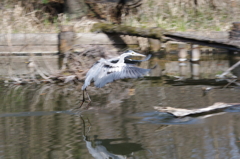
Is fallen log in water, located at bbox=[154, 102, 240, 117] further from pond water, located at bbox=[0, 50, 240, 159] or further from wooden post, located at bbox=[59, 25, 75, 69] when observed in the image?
wooden post, located at bbox=[59, 25, 75, 69]

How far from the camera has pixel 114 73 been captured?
4730mm

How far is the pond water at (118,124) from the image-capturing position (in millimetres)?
3418

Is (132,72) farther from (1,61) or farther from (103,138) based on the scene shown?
(1,61)

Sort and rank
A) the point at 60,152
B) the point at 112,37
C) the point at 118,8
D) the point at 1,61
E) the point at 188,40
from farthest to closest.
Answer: the point at 118,8, the point at 112,37, the point at 1,61, the point at 188,40, the point at 60,152

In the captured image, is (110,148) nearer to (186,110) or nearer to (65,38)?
(186,110)

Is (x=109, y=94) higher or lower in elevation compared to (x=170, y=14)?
lower

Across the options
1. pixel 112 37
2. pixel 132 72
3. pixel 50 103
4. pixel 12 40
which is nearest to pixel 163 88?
pixel 132 72

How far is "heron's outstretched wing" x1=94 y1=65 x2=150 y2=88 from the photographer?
457 cm

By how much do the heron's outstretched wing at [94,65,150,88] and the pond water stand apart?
1.36ft

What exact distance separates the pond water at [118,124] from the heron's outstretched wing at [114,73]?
0.42 metres

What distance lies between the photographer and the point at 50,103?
17.1ft

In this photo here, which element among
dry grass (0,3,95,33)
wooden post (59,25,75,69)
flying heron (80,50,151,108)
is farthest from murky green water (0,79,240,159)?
dry grass (0,3,95,33)

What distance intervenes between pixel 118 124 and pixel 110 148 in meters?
0.69

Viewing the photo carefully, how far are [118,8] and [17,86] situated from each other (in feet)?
18.1
